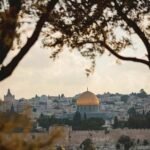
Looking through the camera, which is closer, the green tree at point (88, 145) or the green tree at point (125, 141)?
the green tree at point (88, 145)

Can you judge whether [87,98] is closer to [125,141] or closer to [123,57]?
[125,141]

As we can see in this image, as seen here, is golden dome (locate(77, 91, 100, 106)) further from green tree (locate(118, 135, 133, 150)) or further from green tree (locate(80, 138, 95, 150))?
green tree (locate(118, 135, 133, 150))

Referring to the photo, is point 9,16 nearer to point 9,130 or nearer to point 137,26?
point 9,130

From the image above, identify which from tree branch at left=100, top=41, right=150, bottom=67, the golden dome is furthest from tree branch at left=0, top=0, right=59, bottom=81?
the golden dome

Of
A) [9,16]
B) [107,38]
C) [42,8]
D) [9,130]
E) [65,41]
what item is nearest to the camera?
[9,130]

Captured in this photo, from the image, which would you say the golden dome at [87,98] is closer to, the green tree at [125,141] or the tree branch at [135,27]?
the green tree at [125,141]

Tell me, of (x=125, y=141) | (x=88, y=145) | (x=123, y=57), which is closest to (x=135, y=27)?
(x=123, y=57)

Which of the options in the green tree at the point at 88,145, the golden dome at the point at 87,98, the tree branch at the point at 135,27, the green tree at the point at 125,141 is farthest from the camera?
the golden dome at the point at 87,98

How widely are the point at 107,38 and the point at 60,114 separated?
166 m

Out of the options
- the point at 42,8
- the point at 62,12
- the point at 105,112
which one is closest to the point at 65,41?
the point at 62,12

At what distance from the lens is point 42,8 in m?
7.68

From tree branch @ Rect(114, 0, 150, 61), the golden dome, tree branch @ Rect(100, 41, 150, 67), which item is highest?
the golden dome

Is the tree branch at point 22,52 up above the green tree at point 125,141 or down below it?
below

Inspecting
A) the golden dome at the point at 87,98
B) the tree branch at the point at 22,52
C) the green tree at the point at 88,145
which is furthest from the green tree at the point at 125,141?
the tree branch at the point at 22,52
